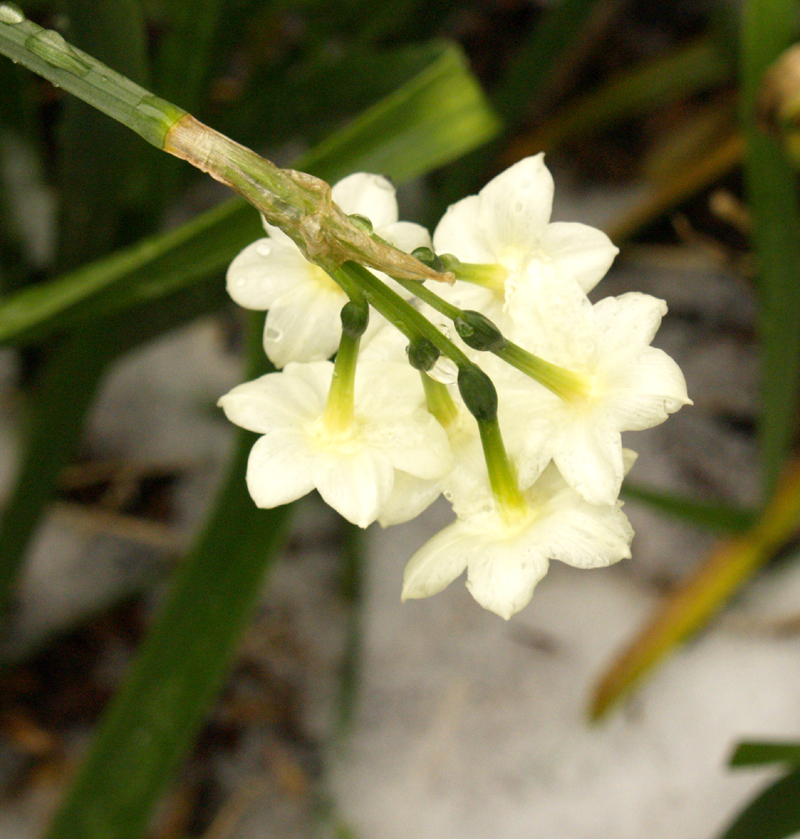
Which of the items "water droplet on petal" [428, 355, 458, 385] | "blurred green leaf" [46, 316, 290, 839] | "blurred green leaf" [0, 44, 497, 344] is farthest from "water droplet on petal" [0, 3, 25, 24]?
"blurred green leaf" [46, 316, 290, 839]

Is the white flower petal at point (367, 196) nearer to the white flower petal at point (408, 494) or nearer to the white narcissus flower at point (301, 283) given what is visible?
the white narcissus flower at point (301, 283)

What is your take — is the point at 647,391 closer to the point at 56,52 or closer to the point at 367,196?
the point at 367,196

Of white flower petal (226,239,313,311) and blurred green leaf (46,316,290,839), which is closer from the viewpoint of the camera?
white flower petal (226,239,313,311)

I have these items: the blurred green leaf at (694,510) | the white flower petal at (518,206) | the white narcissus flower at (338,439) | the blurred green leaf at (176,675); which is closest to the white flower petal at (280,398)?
the white narcissus flower at (338,439)

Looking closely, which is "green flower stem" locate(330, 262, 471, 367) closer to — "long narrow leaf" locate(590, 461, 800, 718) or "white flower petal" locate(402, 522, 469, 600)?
"white flower petal" locate(402, 522, 469, 600)

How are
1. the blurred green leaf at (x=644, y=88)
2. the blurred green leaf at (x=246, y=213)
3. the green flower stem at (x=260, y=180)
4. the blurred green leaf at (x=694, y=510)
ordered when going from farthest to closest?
the blurred green leaf at (x=644, y=88) < the blurred green leaf at (x=694, y=510) < the blurred green leaf at (x=246, y=213) < the green flower stem at (x=260, y=180)

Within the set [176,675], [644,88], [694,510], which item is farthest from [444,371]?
[644,88]

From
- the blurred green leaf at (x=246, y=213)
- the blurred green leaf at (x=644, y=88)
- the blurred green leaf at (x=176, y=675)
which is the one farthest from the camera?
the blurred green leaf at (x=644, y=88)
